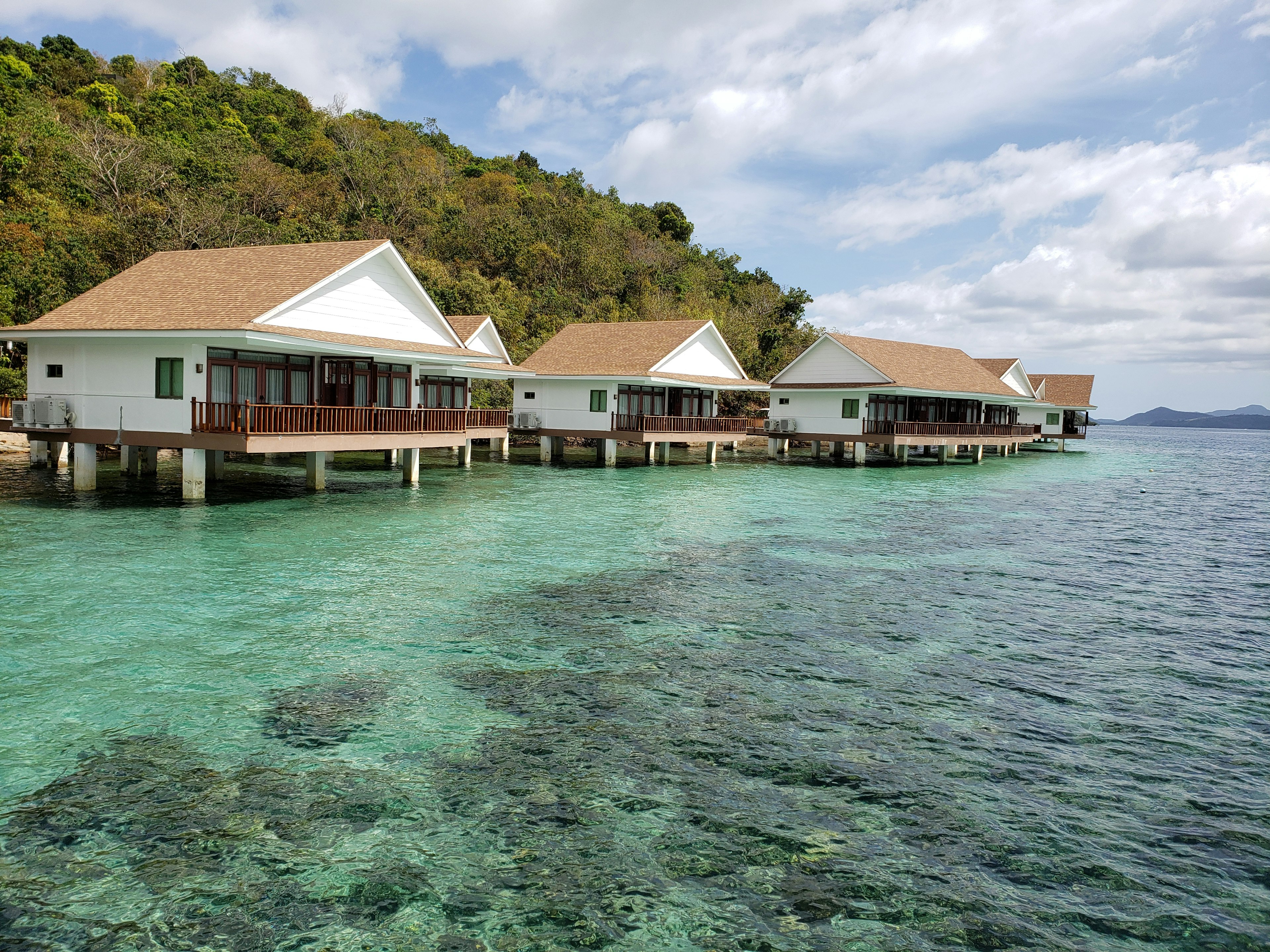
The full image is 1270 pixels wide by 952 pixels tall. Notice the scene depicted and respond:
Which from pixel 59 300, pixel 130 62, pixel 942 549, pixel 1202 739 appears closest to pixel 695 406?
pixel 942 549

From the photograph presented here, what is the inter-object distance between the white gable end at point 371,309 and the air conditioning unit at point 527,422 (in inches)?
450

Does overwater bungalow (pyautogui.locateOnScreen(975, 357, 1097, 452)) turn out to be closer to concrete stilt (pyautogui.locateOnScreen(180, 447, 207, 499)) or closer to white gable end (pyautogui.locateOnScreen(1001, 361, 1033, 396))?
white gable end (pyautogui.locateOnScreen(1001, 361, 1033, 396))

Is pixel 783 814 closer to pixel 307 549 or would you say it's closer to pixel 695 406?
pixel 307 549

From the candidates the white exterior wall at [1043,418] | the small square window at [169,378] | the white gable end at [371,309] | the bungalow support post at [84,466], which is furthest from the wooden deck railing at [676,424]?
the white exterior wall at [1043,418]

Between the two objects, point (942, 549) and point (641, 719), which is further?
point (942, 549)

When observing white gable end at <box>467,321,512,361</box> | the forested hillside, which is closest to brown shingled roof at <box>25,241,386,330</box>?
the forested hillside

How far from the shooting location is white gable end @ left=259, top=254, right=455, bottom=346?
2378 centimetres

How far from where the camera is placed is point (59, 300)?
117ft

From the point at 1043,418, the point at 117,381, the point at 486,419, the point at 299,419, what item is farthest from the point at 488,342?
the point at 1043,418

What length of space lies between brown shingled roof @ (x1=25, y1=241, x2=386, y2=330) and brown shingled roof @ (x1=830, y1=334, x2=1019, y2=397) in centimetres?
3017

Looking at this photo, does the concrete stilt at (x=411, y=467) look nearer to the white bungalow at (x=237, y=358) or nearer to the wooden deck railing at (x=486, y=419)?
the white bungalow at (x=237, y=358)

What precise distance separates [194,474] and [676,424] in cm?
2290

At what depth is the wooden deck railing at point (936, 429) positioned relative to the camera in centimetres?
4666

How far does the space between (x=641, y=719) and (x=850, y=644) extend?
13.7ft
